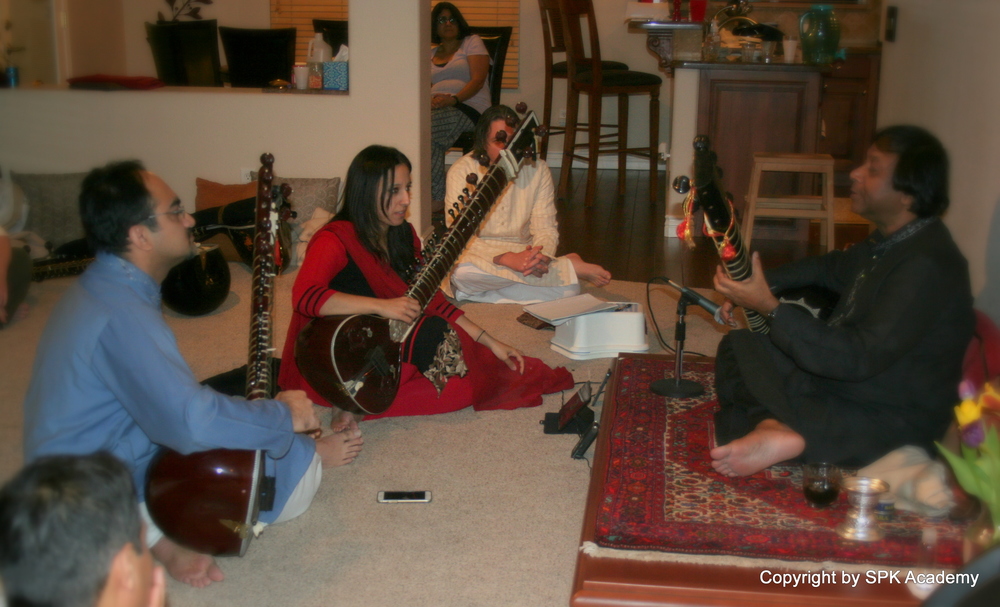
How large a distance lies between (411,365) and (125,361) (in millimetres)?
1217

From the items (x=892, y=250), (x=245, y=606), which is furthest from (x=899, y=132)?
(x=245, y=606)

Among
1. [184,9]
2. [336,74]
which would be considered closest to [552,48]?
[336,74]

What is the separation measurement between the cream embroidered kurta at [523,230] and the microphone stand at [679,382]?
3.97 ft

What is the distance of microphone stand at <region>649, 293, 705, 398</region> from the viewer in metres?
2.84

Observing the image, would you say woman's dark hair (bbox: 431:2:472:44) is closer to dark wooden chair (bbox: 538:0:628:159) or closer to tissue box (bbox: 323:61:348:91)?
dark wooden chair (bbox: 538:0:628:159)

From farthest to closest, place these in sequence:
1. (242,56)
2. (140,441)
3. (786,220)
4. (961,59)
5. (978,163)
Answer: (242,56) < (786,220) < (961,59) < (978,163) < (140,441)

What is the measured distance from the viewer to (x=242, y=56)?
659 cm

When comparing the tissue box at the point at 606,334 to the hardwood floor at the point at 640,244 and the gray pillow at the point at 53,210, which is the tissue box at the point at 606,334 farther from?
the gray pillow at the point at 53,210

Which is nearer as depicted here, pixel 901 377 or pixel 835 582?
pixel 835 582

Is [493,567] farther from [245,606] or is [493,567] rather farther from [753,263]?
[753,263]

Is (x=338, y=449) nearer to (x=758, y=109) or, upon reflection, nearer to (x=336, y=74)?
(x=336, y=74)

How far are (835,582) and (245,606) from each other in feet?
3.99

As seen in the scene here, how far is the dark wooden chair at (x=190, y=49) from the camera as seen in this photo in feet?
21.7

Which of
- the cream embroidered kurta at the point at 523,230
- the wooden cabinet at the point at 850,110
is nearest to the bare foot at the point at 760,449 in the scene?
the cream embroidered kurta at the point at 523,230
